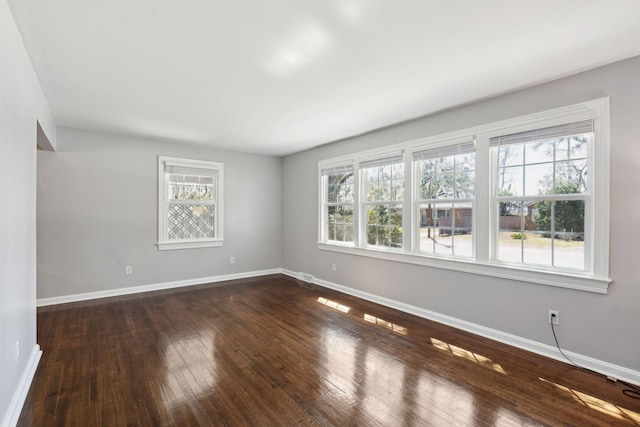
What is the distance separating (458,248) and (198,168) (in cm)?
450

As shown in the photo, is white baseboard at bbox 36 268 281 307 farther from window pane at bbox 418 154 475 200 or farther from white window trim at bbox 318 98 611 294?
window pane at bbox 418 154 475 200

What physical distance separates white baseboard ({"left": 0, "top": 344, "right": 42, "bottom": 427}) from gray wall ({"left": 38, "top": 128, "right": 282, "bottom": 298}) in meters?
2.03

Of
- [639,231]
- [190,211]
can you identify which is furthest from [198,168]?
[639,231]

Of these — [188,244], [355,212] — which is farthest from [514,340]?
[188,244]

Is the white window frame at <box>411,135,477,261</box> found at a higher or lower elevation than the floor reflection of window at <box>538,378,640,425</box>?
higher

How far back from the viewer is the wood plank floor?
1.95 meters

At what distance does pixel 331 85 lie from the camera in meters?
2.91

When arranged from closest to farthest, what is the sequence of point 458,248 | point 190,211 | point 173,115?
point 458,248
point 173,115
point 190,211

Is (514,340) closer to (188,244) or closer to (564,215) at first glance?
(564,215)

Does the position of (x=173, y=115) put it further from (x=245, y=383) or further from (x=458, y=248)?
(x=458, y=248)

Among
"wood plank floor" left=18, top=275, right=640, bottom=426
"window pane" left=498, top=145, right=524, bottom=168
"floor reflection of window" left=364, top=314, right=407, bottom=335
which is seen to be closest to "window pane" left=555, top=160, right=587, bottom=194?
"window pane" left=498, top=145, right=524, bottom=168

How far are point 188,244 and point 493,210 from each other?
Answer: 4.78 m

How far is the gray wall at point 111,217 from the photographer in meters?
4.26

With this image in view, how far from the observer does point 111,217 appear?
184 inches
